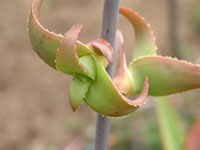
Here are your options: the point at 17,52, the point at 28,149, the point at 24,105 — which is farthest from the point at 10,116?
the point at 17,52

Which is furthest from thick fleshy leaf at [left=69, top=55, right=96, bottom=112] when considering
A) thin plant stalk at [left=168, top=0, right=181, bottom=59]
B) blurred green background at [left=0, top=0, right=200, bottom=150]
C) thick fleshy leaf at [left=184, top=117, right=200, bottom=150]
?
thin plant stalk at [left=168, top=0, right=181, bottom=59]

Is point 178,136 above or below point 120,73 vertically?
below

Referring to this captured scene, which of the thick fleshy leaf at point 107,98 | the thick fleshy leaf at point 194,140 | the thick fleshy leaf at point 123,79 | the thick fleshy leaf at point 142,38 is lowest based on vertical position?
the thick fleshy leaf at point 194,140

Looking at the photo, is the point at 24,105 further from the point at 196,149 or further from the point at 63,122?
the point at 196,149

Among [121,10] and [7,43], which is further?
[7,43]

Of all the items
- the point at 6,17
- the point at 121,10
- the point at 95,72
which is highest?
the point at 6,17

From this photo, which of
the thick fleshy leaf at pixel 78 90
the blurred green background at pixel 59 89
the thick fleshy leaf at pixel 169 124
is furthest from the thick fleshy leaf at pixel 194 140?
the blurred green background at pixel 59 89

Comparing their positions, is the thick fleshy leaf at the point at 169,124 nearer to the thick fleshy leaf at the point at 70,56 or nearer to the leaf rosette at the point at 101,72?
the leaf rosette at the point at 101,72
